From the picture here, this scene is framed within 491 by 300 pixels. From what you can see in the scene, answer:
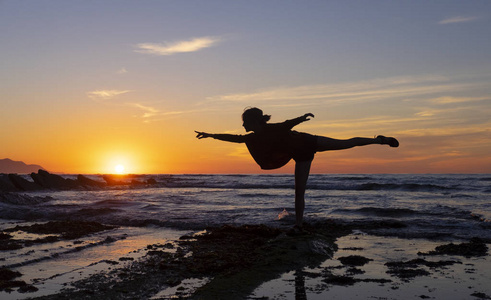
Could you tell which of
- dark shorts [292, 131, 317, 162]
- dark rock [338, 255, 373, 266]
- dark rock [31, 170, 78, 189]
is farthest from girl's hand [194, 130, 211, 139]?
dark rock [31, 170, 78, 189]

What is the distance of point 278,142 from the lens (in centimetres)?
667

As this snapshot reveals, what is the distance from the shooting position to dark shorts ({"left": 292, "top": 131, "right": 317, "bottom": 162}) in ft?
21.9

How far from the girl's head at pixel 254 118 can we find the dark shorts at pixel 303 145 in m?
0.58

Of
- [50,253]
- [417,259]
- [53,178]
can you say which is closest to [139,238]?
[50,253]

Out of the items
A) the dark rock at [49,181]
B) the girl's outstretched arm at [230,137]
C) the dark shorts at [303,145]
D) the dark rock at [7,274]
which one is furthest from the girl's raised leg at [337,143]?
the dark rock at [49,181]

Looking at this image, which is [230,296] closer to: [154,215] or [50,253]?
[50,253]

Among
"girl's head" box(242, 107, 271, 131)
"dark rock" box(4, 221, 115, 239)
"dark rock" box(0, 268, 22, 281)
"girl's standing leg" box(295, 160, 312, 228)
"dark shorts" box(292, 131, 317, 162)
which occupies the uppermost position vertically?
"girl's head" box(242, 107, 271, 131)

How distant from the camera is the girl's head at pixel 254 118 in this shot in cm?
671

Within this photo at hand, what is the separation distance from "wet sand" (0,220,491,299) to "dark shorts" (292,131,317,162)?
1419 mm

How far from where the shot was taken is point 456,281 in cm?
463

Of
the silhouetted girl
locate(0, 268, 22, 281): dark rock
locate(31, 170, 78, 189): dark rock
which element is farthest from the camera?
locate(31, 170, 78, 189): dark rock

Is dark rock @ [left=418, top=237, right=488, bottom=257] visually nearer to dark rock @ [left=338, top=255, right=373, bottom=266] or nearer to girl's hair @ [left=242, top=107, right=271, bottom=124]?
dark rock @ [left=338, top=255, right=373, bottom=266]

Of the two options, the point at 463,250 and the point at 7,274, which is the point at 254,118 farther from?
the point at 7,274

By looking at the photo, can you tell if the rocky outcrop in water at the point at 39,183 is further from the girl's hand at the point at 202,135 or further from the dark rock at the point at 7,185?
the girl's hand at the point at 202,135
